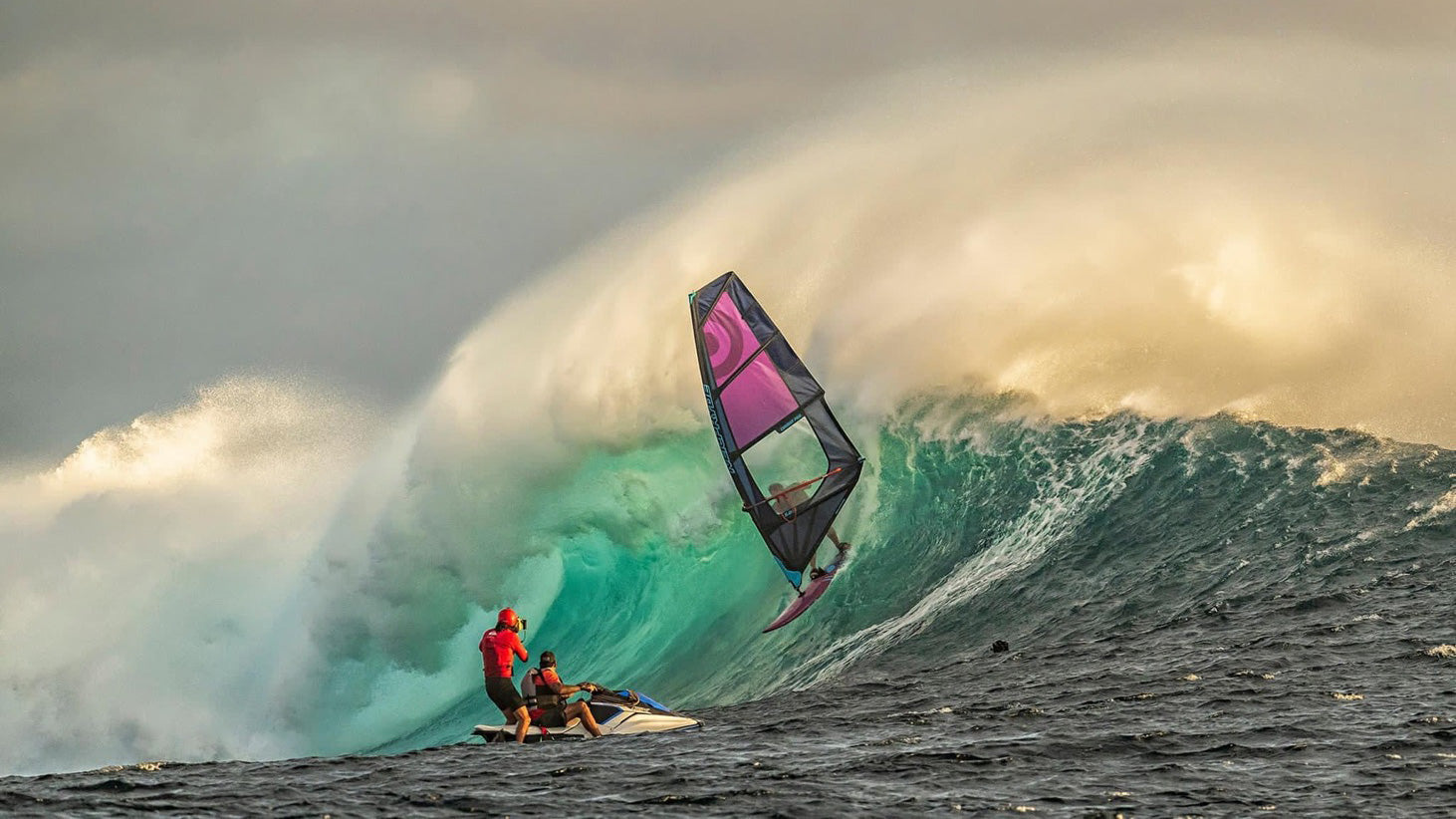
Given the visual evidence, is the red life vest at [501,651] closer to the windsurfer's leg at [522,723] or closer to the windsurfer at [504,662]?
the windsurfer at [504,662]

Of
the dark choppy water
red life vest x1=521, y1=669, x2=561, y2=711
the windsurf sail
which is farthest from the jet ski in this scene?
the windsurf sail

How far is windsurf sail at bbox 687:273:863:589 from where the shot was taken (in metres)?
17.8

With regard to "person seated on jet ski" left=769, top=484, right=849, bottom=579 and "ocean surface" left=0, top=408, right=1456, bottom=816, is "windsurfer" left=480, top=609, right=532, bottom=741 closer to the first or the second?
"ocean surface" left=0, top=408, right=1456, bottom=816

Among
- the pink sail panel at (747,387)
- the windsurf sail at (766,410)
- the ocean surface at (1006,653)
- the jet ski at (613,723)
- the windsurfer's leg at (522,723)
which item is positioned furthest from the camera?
the pink sail panel at (747,387)

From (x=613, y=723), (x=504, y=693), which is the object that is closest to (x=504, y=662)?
(x=504, y=693)

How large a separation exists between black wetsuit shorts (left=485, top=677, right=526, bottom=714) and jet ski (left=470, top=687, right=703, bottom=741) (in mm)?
243

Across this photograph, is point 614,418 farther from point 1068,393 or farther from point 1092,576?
point 1092,576

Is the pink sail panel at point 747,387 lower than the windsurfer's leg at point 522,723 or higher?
higher

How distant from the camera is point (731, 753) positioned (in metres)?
10.1

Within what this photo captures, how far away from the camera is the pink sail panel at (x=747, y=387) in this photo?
59.0ft

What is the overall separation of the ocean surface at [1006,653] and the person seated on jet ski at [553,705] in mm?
388

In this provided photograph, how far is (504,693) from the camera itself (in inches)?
476

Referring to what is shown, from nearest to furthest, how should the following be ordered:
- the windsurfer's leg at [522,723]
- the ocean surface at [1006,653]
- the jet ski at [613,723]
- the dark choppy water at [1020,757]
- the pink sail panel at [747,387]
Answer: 1. the dark choppy water at [1020,757]
2. the ocean surface at [1006,653]
3. the windsurfer's leg at [522,723]
4. the jet ski at [613,723]
5. the pink sail panel at [747,387]

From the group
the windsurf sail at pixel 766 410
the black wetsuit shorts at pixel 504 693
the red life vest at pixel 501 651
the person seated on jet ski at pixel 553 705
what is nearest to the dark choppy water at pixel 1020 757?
the person seated on jet ski at pixel 553 705
